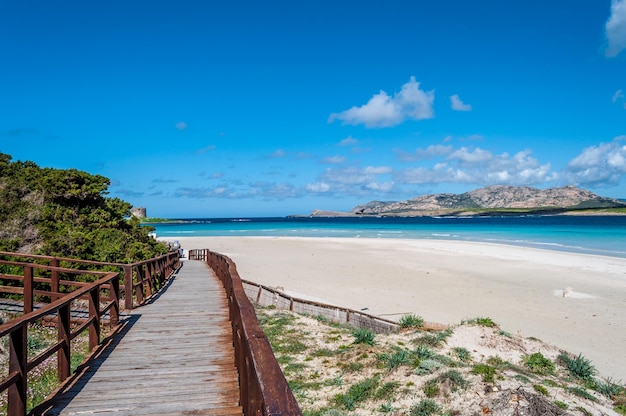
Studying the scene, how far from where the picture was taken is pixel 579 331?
43.4 feet

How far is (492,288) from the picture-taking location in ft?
67.2

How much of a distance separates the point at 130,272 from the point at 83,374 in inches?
175

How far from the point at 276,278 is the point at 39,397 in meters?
18.8

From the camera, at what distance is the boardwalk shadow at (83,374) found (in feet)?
13.7

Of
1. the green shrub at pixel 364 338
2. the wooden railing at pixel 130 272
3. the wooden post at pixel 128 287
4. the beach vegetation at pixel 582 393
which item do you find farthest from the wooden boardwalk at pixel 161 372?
the beach vegetation at pixel 582 393

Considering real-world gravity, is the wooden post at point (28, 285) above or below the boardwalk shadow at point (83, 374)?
above

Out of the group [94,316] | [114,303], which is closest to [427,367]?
[94,316]

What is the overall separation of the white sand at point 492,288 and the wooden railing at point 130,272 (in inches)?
279

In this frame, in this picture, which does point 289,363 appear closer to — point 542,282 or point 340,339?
point 340,339

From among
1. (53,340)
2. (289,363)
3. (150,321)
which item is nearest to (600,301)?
(289,363)

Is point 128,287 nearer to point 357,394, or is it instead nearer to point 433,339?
point 357,394

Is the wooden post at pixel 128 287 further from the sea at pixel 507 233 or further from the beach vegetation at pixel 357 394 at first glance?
the sea at pixel 507 233

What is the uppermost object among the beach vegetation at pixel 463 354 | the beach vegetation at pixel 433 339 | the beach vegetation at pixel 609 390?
the beach vegetation at pixel 433 339

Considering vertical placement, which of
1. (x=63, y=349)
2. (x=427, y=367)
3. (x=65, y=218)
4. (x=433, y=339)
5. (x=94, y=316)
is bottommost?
(x=433, y=339)
